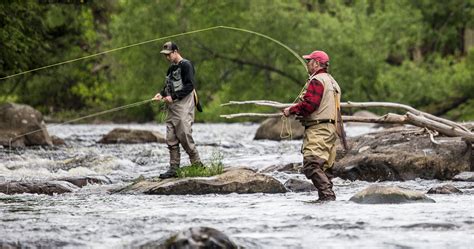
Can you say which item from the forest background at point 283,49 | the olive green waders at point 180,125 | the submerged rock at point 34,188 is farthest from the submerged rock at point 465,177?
the forest background at point 283,49

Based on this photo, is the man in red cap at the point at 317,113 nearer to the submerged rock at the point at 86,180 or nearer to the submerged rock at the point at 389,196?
the submerged rock at the point at 389,196

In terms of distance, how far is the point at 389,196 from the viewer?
31.1ft

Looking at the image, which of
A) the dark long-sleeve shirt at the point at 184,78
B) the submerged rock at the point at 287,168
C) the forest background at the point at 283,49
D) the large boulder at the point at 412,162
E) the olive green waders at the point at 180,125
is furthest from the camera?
the forest background at the point at 283,49

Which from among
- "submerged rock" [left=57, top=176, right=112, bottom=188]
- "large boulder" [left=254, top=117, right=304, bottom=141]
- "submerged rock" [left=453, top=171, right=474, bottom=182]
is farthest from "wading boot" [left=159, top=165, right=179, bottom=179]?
"large boulder" [left=254, top=117, right=304, bottom=141]

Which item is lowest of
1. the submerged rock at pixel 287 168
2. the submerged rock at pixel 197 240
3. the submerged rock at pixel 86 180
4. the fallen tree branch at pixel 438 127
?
the submerged rock at pixel 287 168

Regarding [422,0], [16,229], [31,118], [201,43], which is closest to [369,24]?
[422,0]

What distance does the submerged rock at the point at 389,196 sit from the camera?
945 cm

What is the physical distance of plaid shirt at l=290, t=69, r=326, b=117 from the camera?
30.4ft

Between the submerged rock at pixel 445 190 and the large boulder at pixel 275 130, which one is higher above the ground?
the submerged rock at pixel 445 190

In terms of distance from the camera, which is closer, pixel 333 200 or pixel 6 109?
pixel 333 200

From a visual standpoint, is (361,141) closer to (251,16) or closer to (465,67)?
(465,67)

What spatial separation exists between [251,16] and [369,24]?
5.27 meters

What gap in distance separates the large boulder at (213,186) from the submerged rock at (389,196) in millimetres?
1636

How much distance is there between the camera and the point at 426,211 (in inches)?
343
